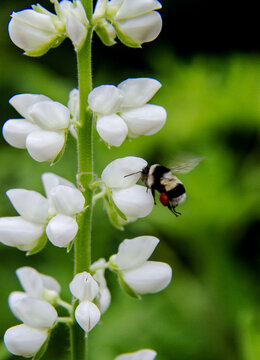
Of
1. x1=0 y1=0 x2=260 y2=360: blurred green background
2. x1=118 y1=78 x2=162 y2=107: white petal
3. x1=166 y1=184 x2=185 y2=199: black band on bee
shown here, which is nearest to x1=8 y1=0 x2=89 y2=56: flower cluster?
x1=118 y1=78 x2=162 y2=107: white petal

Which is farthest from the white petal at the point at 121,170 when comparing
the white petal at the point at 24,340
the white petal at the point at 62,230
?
the white petal at the point at 24,340

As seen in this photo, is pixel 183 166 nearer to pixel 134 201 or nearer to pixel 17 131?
pixel 134 201

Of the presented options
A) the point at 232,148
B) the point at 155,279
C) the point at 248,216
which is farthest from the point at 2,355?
the point at 232,148

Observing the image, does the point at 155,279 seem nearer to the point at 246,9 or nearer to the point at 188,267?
the point at 188,267

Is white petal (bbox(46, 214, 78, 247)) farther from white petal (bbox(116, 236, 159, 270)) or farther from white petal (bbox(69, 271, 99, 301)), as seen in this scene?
white petal (bbox(116, 236, 159, 270))

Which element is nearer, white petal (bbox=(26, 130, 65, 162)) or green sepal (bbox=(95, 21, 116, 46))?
white petal (bbox=(26, 130, 65, 162))

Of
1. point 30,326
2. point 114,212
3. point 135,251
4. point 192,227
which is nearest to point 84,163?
point 114,212
